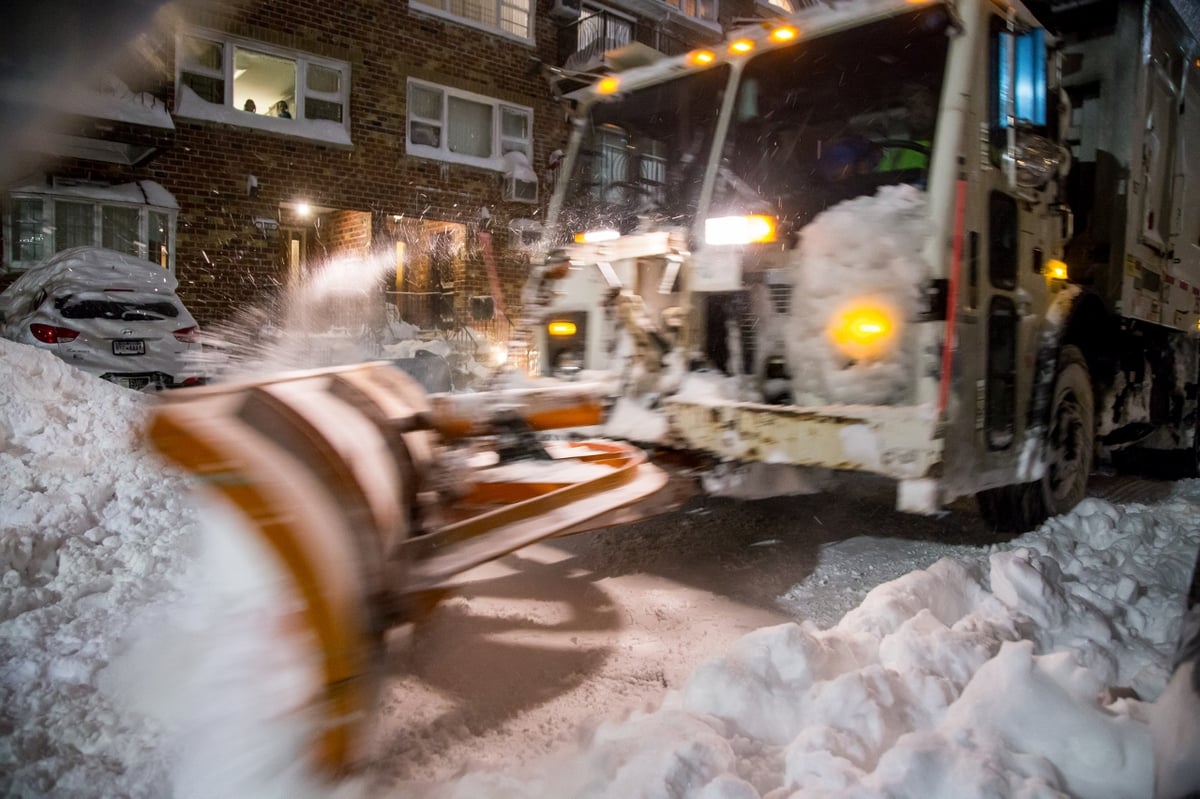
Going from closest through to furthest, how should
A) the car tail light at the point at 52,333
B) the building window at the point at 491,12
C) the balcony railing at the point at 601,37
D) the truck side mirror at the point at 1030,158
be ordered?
the truck side mirror at the point at 1030,158 < the car tail light at the point at 52,333 < the building window at the point at 491,12 < the balcony railing at the point at 601,37

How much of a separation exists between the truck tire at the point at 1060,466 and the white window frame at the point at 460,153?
12.8 meters

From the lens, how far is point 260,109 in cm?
1427

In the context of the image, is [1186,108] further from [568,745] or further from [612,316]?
[568,745]

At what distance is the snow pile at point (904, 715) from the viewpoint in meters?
2.23

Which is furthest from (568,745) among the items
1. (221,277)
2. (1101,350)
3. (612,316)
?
(221,277)

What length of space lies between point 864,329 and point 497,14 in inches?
600

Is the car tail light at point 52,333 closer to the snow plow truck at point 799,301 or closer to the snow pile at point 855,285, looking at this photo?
the snow plow truck at point 799,301

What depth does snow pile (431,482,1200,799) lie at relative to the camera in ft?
7.31

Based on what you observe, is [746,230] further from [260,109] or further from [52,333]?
[260,109]

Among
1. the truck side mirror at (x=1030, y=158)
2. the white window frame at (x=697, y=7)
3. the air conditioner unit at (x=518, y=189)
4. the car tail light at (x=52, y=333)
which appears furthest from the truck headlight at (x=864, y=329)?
the white window frame at (x=697, y=7)

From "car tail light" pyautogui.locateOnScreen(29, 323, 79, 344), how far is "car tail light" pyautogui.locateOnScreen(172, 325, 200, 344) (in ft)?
3.30

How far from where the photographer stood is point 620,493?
11.0 ft

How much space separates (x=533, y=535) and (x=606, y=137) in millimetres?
3540

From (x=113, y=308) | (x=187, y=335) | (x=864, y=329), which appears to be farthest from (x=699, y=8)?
(x=864, y=329)
